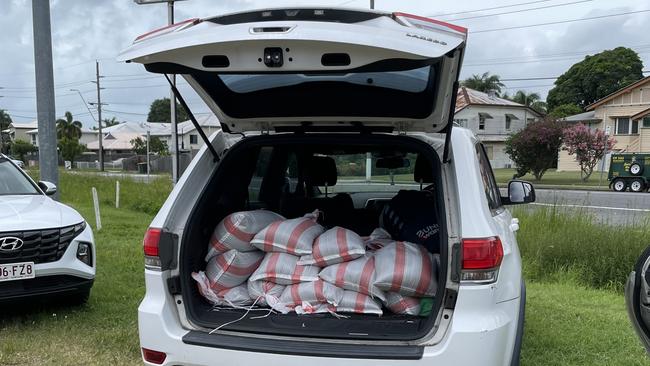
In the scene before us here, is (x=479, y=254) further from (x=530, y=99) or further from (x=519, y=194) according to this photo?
(x=530, y=99)

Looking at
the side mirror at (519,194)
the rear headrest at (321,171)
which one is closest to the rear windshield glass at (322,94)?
the rear headrest at (321,171)

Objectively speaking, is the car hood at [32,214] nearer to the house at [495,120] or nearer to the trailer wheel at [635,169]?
the trailer wheel at [635,169]

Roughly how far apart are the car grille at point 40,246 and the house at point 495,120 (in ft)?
154

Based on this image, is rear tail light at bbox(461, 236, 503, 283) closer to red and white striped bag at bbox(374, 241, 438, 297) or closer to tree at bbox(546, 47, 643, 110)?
red and white striped bag at bbox(374, 241, 438, 297)

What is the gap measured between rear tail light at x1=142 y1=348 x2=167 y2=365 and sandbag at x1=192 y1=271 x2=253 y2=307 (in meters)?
0.40

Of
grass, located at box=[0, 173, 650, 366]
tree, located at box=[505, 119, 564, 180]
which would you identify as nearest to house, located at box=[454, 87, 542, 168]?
tree, located at box=[505, 119, 564, 180]

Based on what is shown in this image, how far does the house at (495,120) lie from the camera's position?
165ft

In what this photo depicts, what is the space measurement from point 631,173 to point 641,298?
2585cm

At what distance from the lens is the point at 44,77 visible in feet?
21.5

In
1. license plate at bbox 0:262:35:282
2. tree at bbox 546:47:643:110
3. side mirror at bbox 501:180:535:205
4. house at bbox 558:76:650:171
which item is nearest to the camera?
license plate at bbox 0:262:35:282

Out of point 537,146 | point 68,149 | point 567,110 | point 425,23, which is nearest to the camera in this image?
point 425,23

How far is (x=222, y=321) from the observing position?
9.08ft

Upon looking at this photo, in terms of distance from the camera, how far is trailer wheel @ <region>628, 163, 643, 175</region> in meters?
24.5

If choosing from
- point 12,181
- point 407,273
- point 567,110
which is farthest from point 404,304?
point 567,110
